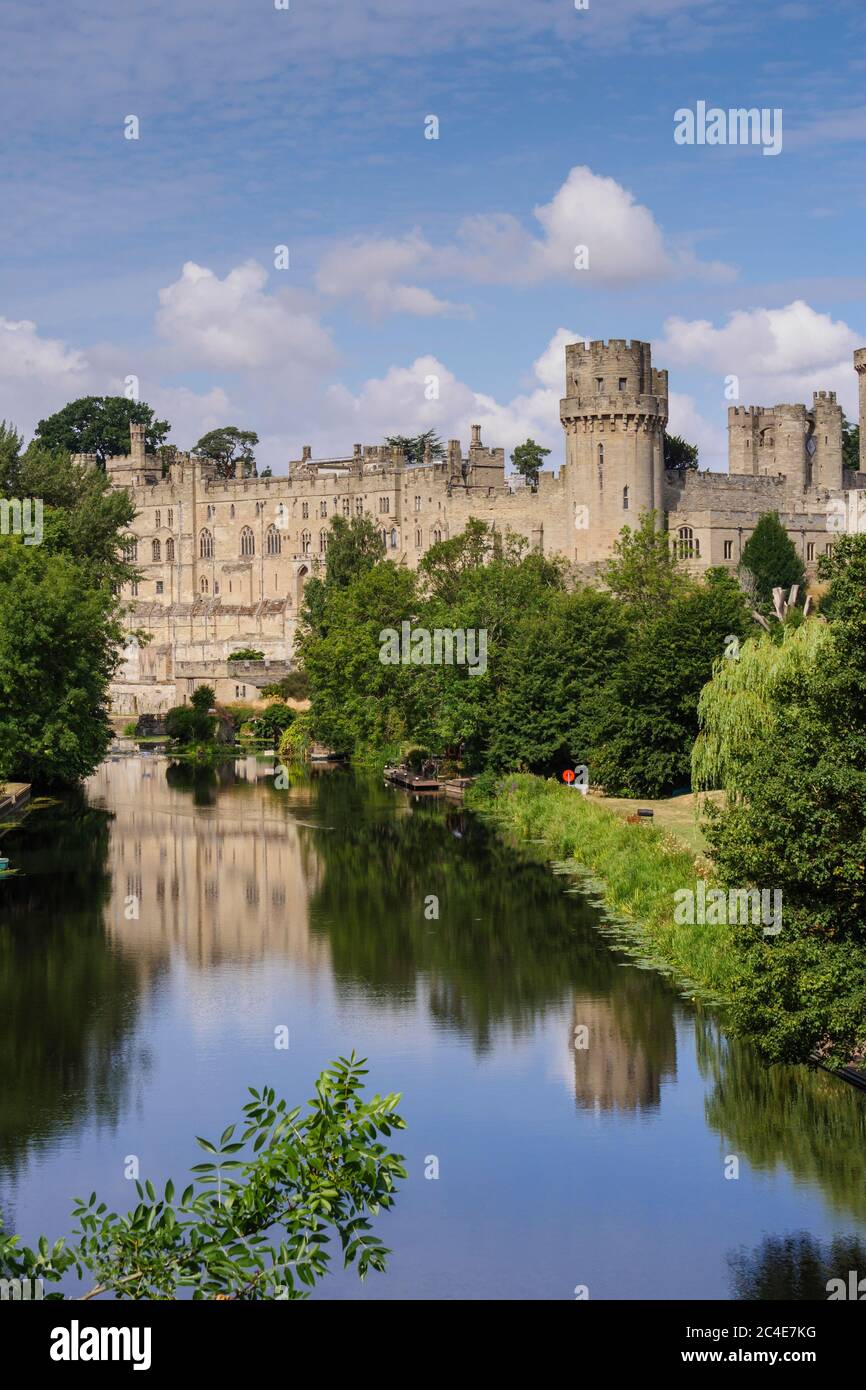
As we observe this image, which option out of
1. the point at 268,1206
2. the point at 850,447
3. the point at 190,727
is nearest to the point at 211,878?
the point at 268,1206

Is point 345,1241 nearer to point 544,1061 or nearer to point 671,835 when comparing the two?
point 544,1061

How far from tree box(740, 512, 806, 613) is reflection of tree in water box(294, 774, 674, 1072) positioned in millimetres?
25398

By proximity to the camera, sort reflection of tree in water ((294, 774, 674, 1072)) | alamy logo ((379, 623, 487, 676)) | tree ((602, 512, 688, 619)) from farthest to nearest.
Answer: tree ((602, 512, 688, 619)) < alamy logo ((379, 623, 487, 676)) < reflection of tree in water ((294, 774, 674, 1072))

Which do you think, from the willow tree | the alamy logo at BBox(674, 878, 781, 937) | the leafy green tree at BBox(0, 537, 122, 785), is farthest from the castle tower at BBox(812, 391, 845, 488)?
the alamy logo at BBox(674, 878, 781, 937)

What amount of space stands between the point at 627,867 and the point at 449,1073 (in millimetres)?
10749

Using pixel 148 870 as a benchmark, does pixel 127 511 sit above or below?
above

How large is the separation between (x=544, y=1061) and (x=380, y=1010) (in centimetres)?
297

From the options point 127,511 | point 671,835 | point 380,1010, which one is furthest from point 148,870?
point 127,511

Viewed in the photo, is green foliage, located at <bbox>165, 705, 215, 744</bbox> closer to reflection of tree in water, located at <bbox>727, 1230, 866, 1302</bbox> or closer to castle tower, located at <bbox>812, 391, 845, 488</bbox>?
castle tower, located at <bbox>812, 391, 845, 488</bbox>

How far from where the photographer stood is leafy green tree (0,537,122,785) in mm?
39969

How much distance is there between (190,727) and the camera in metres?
69.8

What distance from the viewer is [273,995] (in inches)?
920

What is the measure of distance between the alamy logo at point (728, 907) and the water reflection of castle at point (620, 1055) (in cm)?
158

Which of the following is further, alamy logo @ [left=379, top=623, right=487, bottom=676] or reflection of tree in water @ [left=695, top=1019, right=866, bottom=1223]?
→ alamy logo @ [left=379, top=623, right=487, bottom=676]
